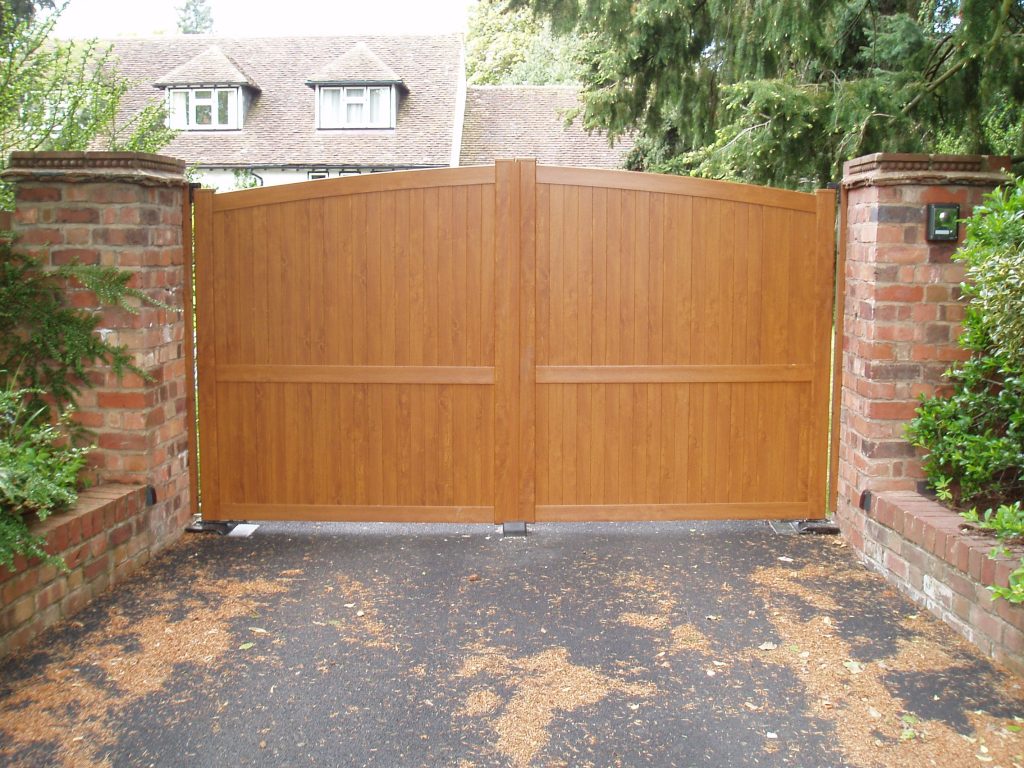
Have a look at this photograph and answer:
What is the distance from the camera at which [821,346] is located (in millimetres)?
5234

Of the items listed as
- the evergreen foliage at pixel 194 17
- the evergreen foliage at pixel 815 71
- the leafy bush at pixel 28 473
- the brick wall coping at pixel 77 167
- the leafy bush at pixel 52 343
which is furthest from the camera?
the evergreen foliage at pixel 194 17

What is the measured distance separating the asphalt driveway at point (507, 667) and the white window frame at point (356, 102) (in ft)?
66.6

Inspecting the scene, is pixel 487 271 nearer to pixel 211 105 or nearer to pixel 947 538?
pixel 947 538

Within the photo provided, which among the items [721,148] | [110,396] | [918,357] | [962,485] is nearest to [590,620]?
[962,485]

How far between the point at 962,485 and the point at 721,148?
3272 millimetres

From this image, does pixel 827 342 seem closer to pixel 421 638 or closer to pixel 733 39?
pixel 421 638

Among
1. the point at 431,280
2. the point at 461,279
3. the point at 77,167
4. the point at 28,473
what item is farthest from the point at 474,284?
the point at 28,473

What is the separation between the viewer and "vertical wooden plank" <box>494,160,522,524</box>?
5105 millimetres

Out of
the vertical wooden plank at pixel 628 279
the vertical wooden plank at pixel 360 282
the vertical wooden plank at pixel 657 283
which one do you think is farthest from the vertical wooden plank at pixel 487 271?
the vertical wooden plank at pixel 657 283

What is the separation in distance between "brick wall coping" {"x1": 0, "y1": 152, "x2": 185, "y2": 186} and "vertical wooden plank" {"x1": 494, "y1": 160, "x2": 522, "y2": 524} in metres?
1.75

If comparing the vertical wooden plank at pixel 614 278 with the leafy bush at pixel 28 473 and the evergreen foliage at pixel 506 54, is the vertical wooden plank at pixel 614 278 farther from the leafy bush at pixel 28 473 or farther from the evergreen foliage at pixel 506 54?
the evergreen foliage at pixel 506 54

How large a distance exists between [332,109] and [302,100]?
3.65ft

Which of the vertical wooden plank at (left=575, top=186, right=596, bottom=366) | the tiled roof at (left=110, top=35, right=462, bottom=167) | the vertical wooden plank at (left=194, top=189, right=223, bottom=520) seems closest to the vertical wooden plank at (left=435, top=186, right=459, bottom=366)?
the vertical wooden plank at (left=575, top=186, right=596, bottom=366)

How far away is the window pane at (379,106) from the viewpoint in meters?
23.9
